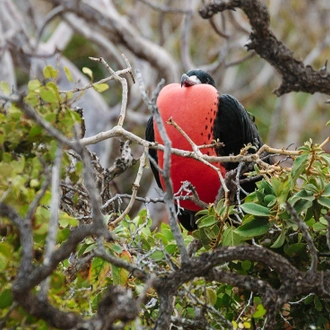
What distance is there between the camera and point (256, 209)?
1.33 metres

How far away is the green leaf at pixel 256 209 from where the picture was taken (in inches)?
52.0

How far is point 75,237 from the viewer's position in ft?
3.28

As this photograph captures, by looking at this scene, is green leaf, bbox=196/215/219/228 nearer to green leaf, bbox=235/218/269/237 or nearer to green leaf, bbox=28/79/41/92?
green leaf, bbox=235/218/269/237

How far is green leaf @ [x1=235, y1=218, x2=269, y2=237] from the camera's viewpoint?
1.34 metres

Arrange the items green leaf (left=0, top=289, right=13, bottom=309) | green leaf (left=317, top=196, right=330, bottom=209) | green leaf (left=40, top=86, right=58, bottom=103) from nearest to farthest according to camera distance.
A: green leaf (left=0, top=289, right=13, bottom=309) < green leaf (left=40, top=86, right=58, bottom=103) < green leaf (left=317, top=196, right=330, bottom=209)

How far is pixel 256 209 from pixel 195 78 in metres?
1.13

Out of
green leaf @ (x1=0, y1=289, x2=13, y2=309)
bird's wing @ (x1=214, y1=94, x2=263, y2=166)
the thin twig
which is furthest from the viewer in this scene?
bird's wing @ (x1=214, y1=94, x2=263, y2=166)

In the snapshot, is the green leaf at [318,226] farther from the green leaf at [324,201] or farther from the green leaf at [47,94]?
the green leaf at [47,94]

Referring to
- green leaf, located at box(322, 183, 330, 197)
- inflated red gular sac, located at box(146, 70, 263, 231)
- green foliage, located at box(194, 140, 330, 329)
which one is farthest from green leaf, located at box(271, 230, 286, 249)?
inflated red gular sac, located at box(146, 70, 263, 231)

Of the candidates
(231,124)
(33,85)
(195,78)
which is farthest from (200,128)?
(33,85)

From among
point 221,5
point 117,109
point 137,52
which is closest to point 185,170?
point 221,5

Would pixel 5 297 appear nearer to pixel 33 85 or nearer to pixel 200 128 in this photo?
pixel 33 85

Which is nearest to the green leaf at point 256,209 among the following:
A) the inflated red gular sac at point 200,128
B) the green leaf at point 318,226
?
the green leaf at point 318,226

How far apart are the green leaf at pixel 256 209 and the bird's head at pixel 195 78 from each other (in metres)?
0.98
